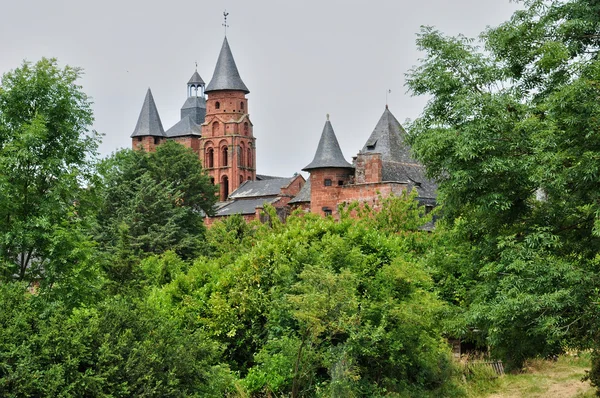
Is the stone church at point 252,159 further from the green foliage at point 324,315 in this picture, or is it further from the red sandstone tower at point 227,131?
the green foliage at point 324,315

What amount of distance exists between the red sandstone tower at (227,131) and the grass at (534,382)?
87025mm

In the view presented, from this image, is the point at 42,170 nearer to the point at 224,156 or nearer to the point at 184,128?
the point at 224,156

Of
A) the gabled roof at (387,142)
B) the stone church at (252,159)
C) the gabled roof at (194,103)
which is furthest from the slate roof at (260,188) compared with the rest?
the gabled roof at (387,142)

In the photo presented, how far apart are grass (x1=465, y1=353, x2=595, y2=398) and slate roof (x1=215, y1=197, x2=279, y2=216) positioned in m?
68.0

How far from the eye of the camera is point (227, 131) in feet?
390

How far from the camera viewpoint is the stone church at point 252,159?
60.2 metres

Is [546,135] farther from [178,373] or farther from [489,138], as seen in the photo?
[178,373]

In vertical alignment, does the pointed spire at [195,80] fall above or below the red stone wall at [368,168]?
above

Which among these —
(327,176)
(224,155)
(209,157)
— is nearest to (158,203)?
(327,176)

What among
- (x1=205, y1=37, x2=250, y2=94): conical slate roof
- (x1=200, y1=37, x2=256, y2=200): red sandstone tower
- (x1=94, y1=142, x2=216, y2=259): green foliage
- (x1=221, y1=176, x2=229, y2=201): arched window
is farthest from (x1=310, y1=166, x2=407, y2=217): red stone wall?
(x1=221, y1=176, x2=229, y2=201): arched window

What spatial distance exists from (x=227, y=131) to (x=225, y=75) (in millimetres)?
7396

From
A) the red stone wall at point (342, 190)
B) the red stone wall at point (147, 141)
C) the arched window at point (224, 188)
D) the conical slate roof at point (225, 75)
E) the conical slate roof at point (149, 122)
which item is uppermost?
the conical slate roof at point (225, 75)

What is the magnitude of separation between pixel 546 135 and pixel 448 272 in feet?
35.3

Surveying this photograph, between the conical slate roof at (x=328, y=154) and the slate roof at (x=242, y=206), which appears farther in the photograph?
the slate roof at (x=242, y=206)
